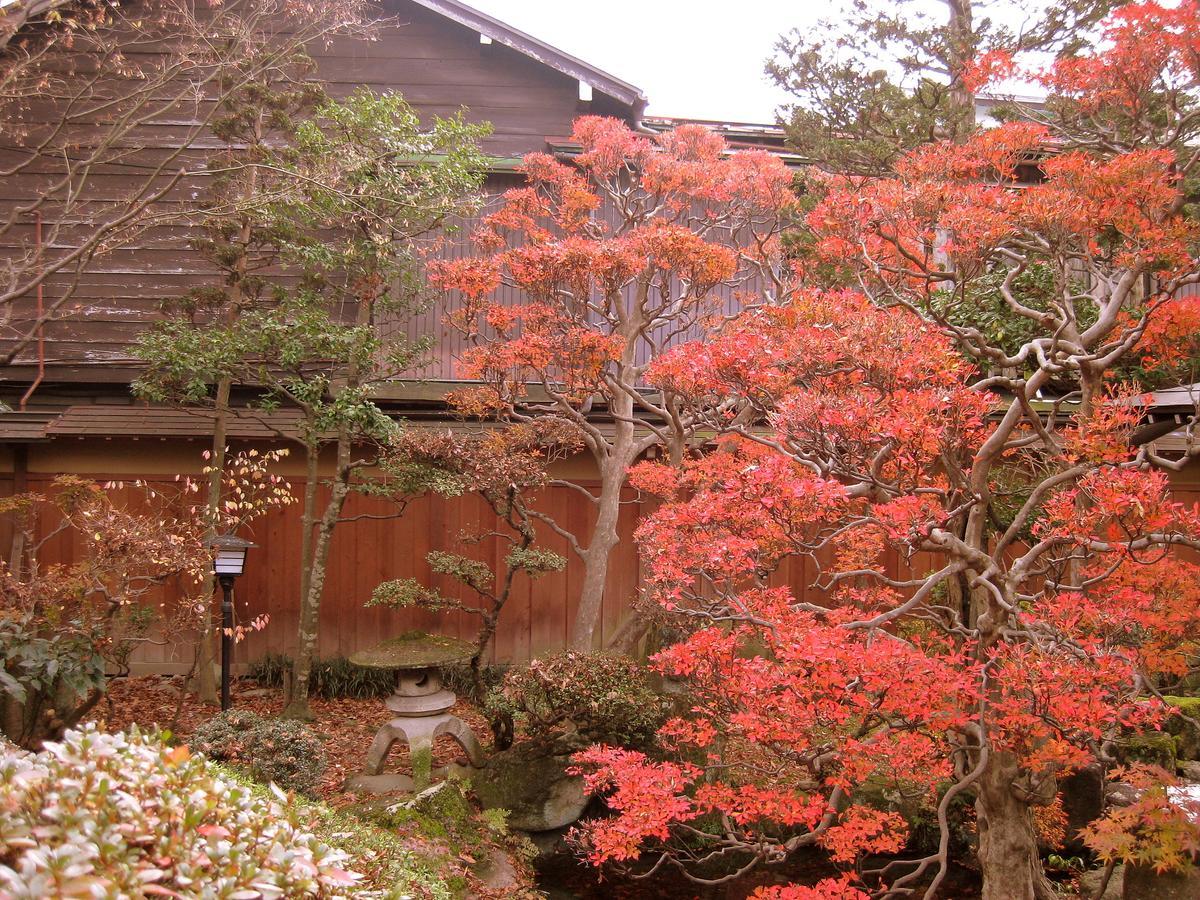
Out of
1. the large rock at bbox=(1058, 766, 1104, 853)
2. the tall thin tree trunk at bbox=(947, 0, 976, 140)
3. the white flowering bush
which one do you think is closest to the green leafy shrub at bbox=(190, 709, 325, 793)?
the white flowering bush

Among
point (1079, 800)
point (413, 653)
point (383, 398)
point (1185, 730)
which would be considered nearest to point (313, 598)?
point (413, 653)

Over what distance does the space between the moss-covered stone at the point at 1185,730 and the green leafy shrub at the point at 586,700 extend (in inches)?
212

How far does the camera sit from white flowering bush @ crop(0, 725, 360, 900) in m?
2.64

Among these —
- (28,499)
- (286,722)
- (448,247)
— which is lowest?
(286,722)

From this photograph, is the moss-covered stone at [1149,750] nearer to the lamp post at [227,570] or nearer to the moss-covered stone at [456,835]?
the moss-covered stone at [456,835]

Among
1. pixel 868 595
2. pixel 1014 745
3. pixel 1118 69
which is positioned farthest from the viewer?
pixel 868 595

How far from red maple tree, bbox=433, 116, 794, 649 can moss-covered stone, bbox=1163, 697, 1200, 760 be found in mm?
5773

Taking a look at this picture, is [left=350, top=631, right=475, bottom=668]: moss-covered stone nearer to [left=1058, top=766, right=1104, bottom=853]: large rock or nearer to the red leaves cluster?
the red leaves cluster

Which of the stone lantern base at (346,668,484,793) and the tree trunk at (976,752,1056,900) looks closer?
the tree trunk at (976,752,1056,900)

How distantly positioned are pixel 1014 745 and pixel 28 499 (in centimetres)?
948

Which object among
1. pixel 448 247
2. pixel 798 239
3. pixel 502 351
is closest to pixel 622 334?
pixel 502 351

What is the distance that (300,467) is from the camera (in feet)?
38.9

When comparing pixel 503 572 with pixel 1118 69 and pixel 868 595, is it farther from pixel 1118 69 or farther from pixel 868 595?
pixel 1118 69

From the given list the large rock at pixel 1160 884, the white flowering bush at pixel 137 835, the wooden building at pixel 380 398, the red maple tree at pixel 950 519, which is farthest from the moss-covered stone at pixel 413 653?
the large rock at pixel 1160 884
